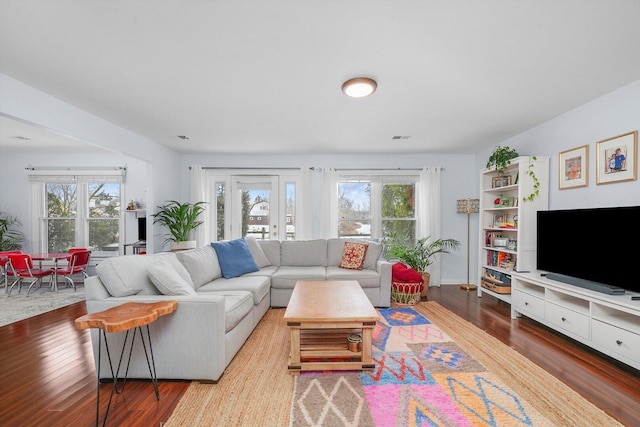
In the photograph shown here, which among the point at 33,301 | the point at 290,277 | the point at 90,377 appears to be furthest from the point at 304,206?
the point at 33,301

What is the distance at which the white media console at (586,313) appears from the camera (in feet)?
7.19

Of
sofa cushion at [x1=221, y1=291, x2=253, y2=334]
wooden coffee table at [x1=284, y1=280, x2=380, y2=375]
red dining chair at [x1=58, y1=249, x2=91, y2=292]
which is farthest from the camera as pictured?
red dining chair at [x1=58, y1=249, x2=91, y2=292]

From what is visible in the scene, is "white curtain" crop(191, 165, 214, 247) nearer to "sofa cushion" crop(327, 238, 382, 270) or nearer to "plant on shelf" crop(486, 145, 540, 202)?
"sofa cushion" crop(327, 238, 382, 270)

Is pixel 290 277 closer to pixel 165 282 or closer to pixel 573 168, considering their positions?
pixel 165 282

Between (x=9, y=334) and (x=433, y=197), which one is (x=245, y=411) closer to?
(x=9, y=334)

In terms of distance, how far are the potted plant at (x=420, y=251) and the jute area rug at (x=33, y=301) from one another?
191 inches

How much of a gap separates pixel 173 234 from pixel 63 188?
2968 millimetres

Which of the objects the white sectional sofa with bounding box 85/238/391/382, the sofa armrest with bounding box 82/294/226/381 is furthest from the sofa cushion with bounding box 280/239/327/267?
the sofa armrest with bounding box 82/294/226/381

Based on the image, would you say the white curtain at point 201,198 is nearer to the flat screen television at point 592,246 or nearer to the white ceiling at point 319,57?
the white ceiling at point 319,57

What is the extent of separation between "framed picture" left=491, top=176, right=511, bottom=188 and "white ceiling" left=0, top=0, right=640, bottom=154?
0.79 meters

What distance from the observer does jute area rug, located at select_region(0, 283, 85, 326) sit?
357 cm

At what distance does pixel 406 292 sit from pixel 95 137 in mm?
4396

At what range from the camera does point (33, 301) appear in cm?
413

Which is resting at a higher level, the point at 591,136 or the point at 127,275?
the point at 591,136
